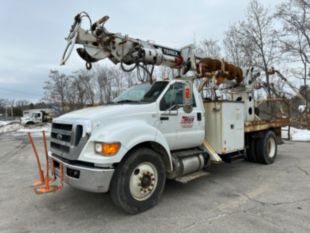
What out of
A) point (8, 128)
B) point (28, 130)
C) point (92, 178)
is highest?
point (92, 178)

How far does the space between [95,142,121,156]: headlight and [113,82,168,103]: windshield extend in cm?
122

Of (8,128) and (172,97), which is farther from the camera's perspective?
(8,128)

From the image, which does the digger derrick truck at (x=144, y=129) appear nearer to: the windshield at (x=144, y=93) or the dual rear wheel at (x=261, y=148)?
the windshield at (x=144, y=93)

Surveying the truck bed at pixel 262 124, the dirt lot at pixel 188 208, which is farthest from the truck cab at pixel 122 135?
the truck bed at pixel 262 124

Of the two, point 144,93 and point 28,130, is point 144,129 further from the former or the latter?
point 28,130

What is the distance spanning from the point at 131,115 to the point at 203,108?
6.29ft

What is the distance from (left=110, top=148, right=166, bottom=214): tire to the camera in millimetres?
3107

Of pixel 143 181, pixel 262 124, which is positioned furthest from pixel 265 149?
pixel 143 181

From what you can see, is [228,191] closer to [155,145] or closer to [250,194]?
[250,194]

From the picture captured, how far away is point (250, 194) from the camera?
13.0 feet

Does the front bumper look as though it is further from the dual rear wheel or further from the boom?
the dual rear wheel

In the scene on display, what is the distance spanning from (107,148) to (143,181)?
881mm

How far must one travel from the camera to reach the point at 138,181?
3324 millimetres

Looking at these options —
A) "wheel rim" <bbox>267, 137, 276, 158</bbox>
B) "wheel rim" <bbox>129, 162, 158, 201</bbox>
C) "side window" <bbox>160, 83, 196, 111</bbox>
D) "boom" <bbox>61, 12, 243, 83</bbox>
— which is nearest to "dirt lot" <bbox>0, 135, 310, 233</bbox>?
"wheel rim" <bbox>129, 162, 158, 201</bbox>
